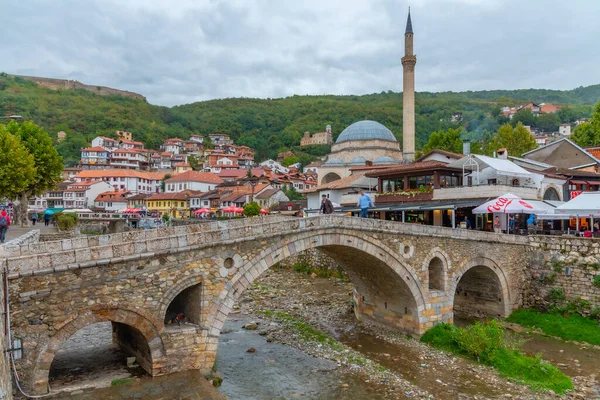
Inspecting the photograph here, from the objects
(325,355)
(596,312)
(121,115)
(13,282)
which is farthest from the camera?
(121,115)

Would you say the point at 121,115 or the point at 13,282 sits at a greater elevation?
the point at 121,115

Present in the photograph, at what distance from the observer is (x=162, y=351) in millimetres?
10227

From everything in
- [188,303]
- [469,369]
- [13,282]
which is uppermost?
[13,282]

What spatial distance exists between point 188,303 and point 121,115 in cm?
10791

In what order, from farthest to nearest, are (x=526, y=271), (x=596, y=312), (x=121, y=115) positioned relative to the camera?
(x=121, y=115)
(x=526, y=271)
(x=596, y=312)

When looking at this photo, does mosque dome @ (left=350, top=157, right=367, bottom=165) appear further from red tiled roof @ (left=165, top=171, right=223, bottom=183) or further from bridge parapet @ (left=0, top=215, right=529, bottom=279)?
bridge parapet @ (left=0, top=215, right=529, bottom=279)

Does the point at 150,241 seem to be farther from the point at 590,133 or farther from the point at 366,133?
the point at 366,133

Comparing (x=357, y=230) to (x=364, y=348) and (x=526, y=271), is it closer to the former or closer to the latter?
(x=364, y=348)

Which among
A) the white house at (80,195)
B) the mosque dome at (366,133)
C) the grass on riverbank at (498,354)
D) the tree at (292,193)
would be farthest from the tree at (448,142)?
the white house at (80,195)

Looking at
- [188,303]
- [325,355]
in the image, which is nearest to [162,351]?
[188,303]

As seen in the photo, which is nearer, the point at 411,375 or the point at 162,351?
the point at 162,351

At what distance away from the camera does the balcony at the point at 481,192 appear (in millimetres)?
21766

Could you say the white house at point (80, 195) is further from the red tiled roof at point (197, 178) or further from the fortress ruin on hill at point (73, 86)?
the fortress ruin on hill at point (73, 86)

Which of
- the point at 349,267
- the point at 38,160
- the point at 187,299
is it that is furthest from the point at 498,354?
the point at 38,160
